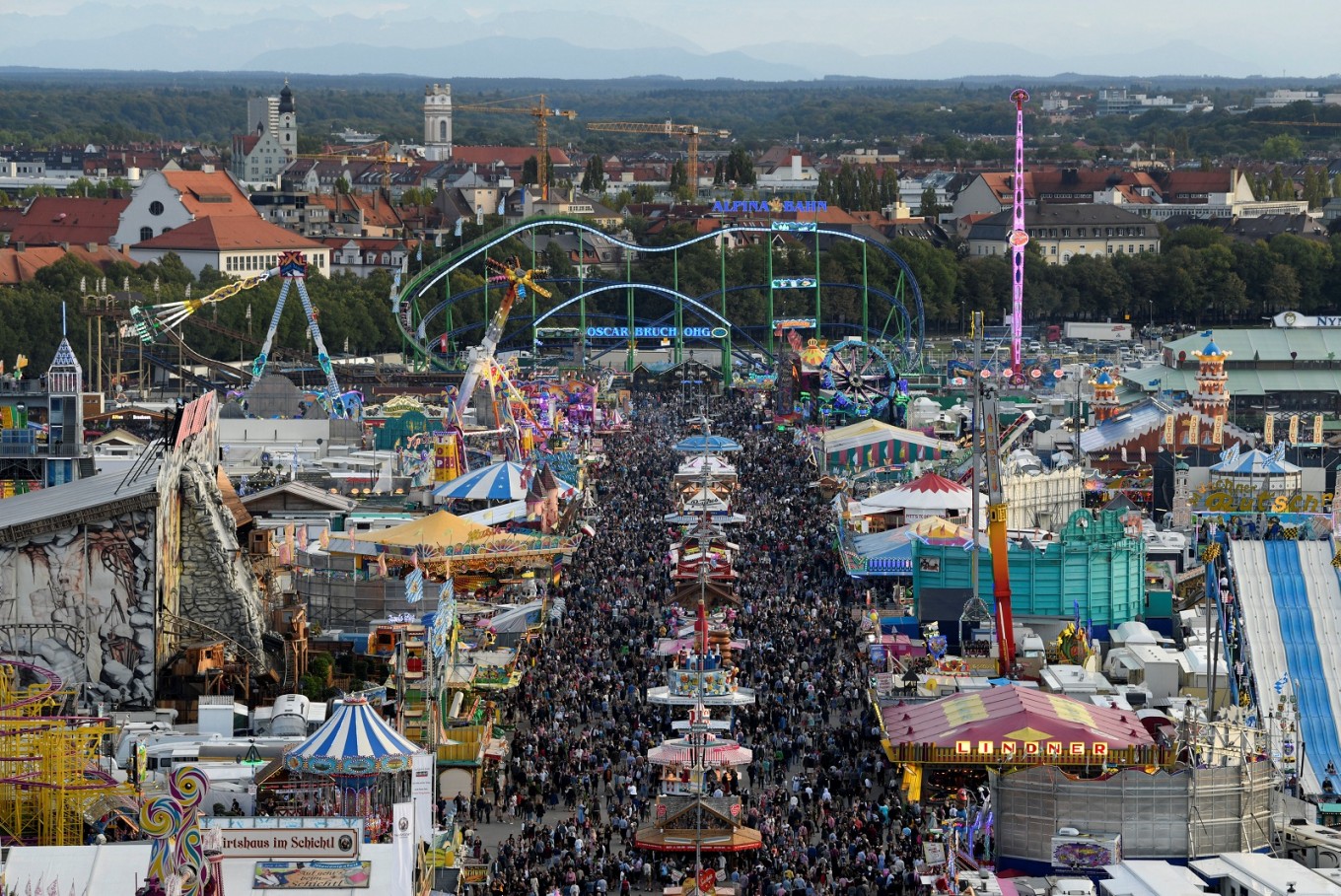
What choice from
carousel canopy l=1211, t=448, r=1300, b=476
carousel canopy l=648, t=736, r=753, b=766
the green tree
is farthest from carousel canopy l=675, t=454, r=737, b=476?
the green tree

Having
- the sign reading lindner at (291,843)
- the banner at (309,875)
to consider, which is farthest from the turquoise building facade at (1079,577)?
the banner at (309,875)

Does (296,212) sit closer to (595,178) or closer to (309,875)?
(595,178)

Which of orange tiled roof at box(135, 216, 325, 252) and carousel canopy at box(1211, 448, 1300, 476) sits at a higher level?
orange tiled roof at box(135, 216, 325, 252)

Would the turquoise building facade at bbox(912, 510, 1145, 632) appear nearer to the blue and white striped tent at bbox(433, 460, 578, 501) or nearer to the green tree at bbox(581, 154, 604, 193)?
the blue and white striped tent at bbox(433, 460, 578, 501)

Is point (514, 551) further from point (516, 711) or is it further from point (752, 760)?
point (752, 760)

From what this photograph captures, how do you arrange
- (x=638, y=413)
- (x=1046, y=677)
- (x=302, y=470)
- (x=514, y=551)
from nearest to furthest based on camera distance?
(x=1046, y=677)
(x=514, y=551)
(x=302, y=470)
(x=638, y=413)

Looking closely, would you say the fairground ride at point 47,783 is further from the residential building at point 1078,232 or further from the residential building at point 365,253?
the residential building at point 1078,232

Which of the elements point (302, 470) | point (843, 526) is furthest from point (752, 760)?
point (302, 470)
